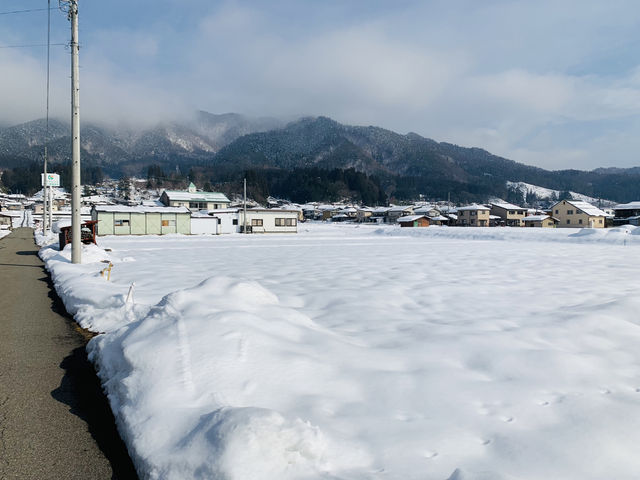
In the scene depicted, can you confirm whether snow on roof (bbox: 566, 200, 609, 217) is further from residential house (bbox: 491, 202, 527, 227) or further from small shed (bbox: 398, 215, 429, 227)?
small shed (bbox: 398, 215, 429, 227)

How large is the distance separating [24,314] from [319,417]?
21.6 ft

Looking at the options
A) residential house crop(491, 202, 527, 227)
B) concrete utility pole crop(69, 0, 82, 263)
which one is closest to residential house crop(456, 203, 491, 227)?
residential house crop(491, 202, 527, 227)

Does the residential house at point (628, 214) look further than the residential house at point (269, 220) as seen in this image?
Yes

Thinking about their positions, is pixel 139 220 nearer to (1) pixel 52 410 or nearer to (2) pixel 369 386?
(1) pixel 52 410

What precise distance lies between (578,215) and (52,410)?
83.0 meters

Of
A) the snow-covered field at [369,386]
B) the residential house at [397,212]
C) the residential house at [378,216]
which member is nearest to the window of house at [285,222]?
the snow-covered field at [369,386]

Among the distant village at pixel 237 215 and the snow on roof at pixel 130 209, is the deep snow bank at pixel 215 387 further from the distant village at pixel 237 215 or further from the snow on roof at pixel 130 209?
the snow on roof at pixel 130 209

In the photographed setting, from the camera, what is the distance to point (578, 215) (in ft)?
227

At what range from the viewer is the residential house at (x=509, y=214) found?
81.3 m

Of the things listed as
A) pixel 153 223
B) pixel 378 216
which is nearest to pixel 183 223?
pixel 153 223

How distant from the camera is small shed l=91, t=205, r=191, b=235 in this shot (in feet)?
124

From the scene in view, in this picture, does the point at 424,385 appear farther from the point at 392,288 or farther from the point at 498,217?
the point at 498,217

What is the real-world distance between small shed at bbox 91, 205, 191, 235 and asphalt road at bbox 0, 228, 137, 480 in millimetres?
35405

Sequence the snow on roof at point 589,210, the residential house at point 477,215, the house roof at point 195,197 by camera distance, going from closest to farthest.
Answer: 1. the snow on roof at point 589,210
2. the house roof at point 195,197
3. the residential house at point 477,215
